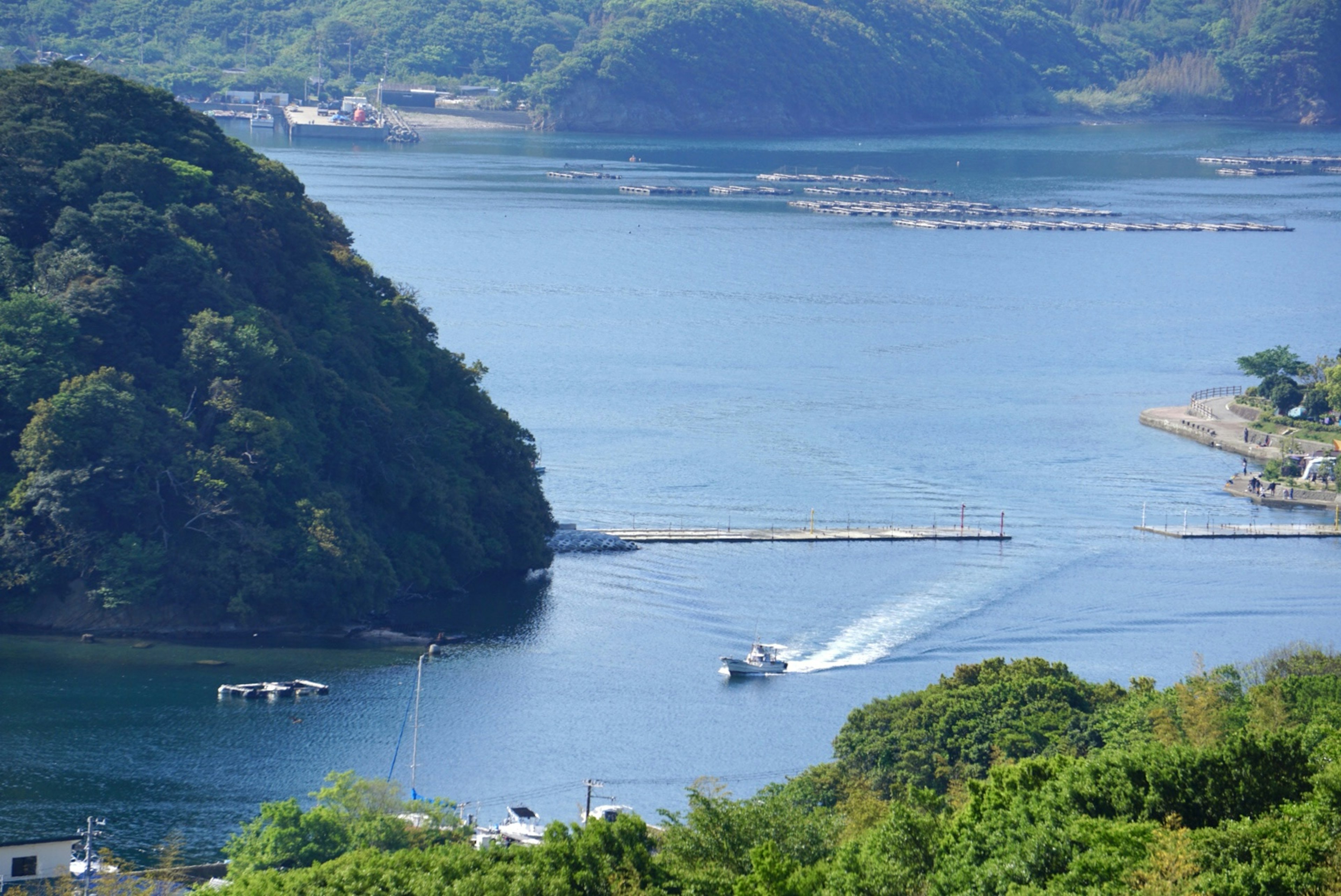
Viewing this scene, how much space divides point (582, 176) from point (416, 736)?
133477 millimetres

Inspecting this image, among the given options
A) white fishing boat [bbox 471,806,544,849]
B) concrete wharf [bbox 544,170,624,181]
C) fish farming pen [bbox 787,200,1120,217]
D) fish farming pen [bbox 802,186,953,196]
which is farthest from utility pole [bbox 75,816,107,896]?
concrete wharf [bbox 544,170,624,181]

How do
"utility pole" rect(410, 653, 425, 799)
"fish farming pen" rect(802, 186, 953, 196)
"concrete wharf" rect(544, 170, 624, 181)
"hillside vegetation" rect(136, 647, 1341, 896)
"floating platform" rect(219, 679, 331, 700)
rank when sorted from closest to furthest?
"hillside vegetation" rect(136, 647, 1341, 896) → "utility pole" rect(410, 653, 425, 799) → "floating platform" rect(219, 679, 331, 700) → "fish farming pen" rect(802, 186, 953, 196) → "concrete wharf" rect(544, 170, 624, 181)

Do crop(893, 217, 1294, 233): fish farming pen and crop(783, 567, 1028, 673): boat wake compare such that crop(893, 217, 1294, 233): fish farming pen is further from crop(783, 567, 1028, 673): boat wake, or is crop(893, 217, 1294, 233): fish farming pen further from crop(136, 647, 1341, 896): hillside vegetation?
crop(136, 647, 1341, 896): hillside vegetation

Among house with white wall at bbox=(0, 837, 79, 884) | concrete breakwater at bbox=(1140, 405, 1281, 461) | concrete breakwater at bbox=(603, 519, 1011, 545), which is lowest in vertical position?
concrete breakwater at bbox=(603, 519, 1011, 545)

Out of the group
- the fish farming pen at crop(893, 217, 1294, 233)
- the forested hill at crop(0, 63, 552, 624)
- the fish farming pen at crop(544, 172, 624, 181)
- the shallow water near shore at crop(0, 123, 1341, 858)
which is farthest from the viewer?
the fish farming pen at crop(544, 172, 624, 181)

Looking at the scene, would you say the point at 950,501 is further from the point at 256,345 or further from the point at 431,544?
the point at 256,345

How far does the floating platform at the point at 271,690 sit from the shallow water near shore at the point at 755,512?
1.44 feet

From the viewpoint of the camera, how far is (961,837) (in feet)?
92.3

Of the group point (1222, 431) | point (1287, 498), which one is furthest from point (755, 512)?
point (1222, 431)

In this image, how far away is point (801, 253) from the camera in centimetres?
13512

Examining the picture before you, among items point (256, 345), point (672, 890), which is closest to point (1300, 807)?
point (672, 890)

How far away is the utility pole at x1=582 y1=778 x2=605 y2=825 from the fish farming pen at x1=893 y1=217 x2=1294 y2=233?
11274 centimetres

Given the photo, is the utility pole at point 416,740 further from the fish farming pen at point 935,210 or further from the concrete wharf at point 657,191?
the concrete wharf at point 657,191

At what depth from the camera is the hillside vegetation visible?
2536 cm
